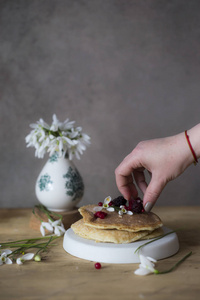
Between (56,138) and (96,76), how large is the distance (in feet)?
3.70

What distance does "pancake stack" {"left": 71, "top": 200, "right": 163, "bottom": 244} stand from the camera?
129 cm

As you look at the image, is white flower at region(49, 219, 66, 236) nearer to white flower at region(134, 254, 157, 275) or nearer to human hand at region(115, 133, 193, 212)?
human hand at region(115, 133, 193, 212)

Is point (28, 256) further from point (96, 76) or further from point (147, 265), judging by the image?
point (96, 76)

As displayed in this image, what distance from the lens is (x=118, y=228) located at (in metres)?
1.29

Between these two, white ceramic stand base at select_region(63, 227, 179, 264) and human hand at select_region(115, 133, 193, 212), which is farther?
human hand at select_region(115, 133, 193, 212)

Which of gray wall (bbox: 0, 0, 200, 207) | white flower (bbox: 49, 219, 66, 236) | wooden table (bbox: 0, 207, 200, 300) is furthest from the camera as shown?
gray wall (bbox: 0, 0, 200, 207)

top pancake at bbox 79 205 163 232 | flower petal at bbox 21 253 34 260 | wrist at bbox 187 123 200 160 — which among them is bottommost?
flower petal at bbox 21 253 34 260

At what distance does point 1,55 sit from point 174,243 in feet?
6.79

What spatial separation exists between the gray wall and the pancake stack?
152cm

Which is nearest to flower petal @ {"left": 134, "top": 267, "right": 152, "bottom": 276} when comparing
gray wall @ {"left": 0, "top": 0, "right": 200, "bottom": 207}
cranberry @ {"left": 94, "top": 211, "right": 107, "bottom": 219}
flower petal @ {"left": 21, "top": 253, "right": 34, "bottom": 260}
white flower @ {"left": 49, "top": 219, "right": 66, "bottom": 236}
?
cranberry @ {"left": 94, "top": 211, "right": 107, "bottom": 219}

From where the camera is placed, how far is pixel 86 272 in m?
1.18

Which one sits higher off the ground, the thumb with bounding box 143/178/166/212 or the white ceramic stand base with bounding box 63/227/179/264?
the thumb with bounding box 143/178/166/212

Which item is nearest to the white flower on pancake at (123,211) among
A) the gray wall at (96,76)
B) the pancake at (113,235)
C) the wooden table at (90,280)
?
the pancake at (113,235)

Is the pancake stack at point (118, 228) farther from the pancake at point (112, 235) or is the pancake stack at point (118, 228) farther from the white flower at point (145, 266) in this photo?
the white flower at point (145, 266)
